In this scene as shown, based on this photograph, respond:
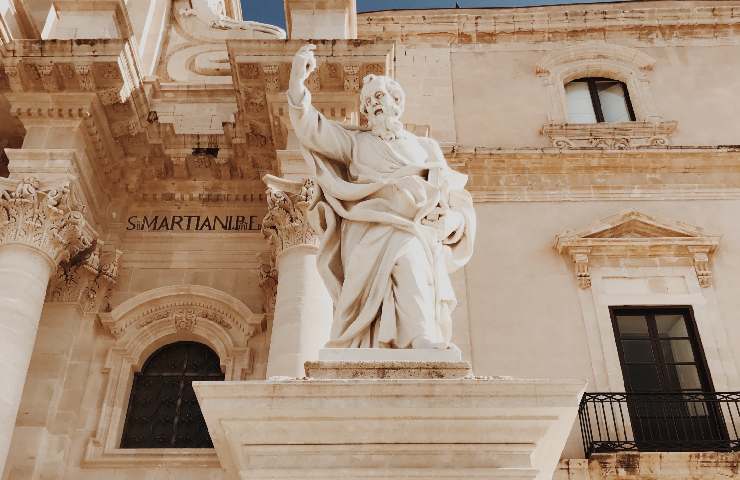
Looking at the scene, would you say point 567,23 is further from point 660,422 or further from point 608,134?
point 660,422

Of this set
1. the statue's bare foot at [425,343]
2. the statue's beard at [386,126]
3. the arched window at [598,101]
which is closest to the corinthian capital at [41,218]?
the statue's beard at [386,126]

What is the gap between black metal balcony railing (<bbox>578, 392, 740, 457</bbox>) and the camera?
→ 29.7ft

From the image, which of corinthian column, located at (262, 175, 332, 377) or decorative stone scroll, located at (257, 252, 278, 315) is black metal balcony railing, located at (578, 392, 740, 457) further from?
decorative stone scroll, located at (257, 252, 278, 315)

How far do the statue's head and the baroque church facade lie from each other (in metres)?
3.78

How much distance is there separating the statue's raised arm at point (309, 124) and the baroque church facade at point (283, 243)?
3931 mm

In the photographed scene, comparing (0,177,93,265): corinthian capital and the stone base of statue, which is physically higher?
(0,177,93,265): corinthian capital

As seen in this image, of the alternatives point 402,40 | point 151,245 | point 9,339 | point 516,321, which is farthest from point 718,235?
point 9,339

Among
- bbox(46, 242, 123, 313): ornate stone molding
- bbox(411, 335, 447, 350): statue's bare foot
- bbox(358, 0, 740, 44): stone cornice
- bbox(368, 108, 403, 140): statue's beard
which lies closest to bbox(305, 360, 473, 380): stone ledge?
bbox(411, 335, 447, 350): statue's bare foot

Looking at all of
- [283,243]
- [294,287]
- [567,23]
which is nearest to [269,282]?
[283,243]

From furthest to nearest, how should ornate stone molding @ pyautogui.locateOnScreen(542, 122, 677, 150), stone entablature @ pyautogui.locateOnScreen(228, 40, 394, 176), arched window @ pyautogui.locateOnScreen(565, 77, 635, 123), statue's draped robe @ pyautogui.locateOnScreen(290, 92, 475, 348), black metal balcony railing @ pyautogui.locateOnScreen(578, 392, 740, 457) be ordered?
arched window @ pyautogui.locateOnScreen(565, 77, 635, 123) < ornate stone molding @ pyautogui.locateOnScreen(542, 122, 677, 150) < stone entablature @ pyautogui.locateOnScreen(228, 40, 394, 176) < black metal balcony railing @ pyautogui.locateOnScreen(578, 392, 740, 457) < statue's draped robe @ pyautogui.locateOnScreen(290, 92, 475, 348)

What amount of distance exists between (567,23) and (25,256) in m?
10.1

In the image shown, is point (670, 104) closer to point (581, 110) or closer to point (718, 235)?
point (581, 110)

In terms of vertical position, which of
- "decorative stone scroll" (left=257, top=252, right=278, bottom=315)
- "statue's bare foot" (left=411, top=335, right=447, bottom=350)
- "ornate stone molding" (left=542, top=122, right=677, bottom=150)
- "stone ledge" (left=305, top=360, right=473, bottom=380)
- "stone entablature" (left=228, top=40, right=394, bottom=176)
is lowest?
"stone ledge" (left=305, top=360, right=473, bottom=380)

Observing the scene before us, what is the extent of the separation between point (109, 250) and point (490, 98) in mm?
6595
